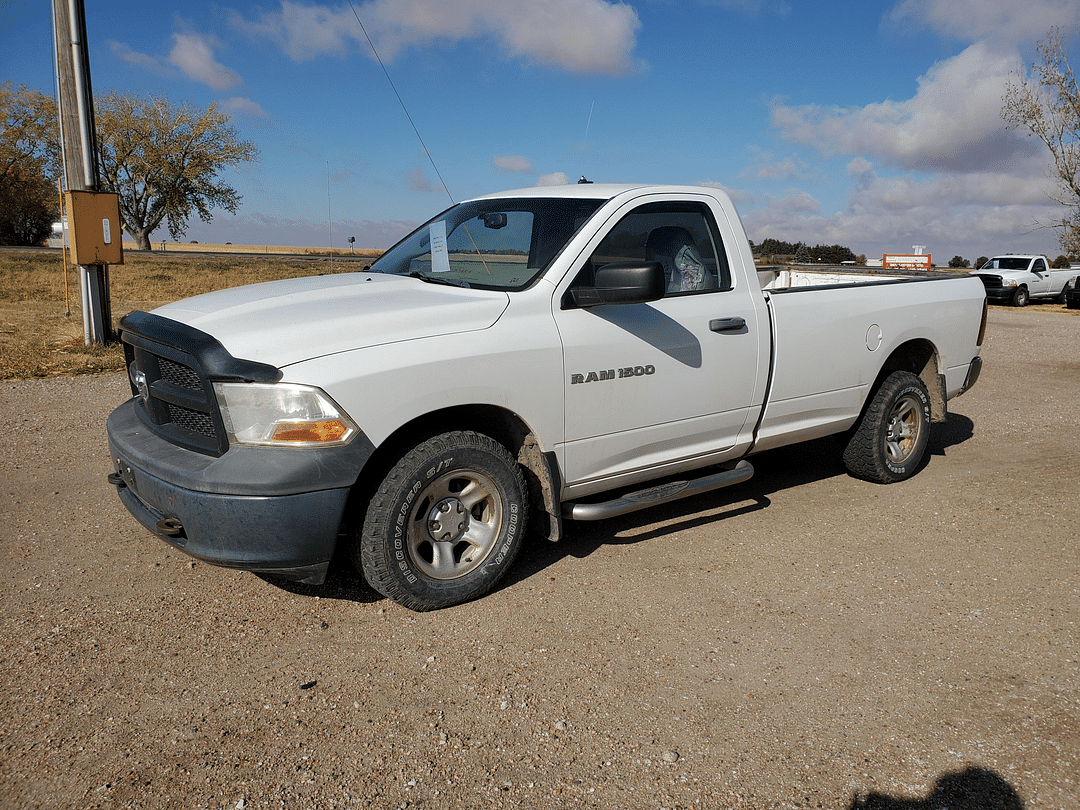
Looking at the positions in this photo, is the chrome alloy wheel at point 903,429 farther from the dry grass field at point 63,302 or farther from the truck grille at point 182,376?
the dry grass field at point 63,302

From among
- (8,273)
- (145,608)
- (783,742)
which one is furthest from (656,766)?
(8,273)

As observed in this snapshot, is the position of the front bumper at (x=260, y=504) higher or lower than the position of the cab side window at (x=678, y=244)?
lower

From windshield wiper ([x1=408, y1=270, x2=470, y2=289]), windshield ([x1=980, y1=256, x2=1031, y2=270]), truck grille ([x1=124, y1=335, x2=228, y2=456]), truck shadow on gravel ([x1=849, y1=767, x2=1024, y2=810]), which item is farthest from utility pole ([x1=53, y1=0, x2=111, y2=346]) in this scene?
windshield ([x1=980, y1=256, x2=1031, y2=270])

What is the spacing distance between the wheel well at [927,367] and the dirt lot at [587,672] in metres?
1.03

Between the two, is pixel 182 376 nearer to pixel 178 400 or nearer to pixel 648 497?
pixel 178 400

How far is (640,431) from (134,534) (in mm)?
2898

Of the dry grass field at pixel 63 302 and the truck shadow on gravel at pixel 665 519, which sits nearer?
the truck shadow on gravel at pixel 665 519

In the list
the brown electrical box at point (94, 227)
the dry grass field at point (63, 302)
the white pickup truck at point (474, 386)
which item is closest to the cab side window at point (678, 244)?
the white pickup truck at point (474, 386)

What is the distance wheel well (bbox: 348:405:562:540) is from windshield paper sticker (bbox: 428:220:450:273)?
1.04m

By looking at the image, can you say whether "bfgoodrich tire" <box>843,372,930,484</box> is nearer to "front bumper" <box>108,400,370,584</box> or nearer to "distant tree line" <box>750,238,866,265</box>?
"front bumper" <box>108,400,370,584</box>

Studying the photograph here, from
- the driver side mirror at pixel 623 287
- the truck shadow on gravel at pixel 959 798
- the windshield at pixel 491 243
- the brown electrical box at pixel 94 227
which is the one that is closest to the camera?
the truck shadow on gravel at pixel 959 798

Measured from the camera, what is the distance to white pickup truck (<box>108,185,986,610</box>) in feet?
10.5

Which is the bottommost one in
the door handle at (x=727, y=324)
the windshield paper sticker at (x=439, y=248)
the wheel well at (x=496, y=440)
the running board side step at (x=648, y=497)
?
the running board side step at (x=648, y=497)

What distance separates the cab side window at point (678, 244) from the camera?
4250mm
